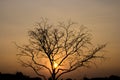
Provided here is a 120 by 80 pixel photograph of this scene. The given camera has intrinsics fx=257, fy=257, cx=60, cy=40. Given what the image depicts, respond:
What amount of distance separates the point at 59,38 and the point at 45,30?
2.49 meters

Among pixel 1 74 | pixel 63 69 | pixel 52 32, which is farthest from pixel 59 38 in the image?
pixel 1 74

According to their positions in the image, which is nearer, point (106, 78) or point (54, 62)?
point (54, 62)

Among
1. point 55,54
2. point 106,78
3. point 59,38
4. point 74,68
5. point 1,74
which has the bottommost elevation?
point 106,78

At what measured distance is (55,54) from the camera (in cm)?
3978

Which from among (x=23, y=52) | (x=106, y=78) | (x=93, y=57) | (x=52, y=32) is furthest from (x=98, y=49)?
(x=106, y=78)

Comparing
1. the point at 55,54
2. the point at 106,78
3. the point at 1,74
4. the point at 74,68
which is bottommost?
the point at 106,78

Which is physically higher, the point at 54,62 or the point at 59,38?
the point at 59,38

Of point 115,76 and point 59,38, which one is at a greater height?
point 59,38

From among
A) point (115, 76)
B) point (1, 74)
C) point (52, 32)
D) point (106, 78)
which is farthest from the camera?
point (106, 78)

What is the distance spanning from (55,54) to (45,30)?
4.02 meters

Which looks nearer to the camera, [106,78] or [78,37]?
[78,37]

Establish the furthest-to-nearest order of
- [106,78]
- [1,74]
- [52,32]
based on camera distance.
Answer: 1. [106,78]
2. [1,74]
3. [52,32]

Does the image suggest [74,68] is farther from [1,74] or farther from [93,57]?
[1,74]

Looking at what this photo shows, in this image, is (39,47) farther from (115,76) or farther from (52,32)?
(115,76)
